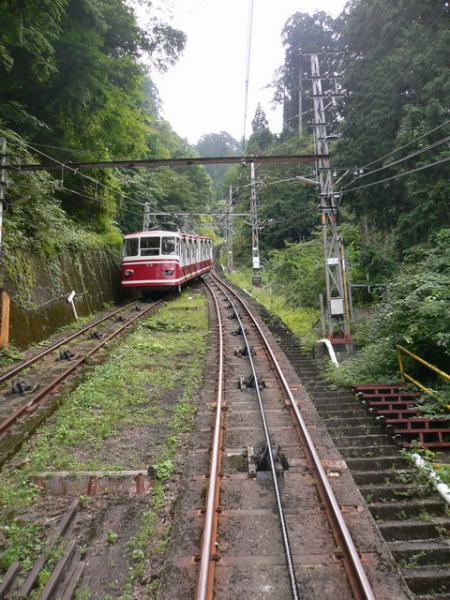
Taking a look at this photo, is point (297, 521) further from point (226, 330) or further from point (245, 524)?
point (226, 330)

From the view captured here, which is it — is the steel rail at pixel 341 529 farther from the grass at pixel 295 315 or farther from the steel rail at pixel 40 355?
the grass at pixel 295 315

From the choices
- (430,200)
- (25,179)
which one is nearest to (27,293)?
(25,179)

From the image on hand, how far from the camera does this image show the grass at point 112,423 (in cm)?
419

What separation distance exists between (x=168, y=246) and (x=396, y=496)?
14276 mm

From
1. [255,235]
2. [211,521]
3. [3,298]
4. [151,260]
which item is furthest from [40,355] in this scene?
[255,235]

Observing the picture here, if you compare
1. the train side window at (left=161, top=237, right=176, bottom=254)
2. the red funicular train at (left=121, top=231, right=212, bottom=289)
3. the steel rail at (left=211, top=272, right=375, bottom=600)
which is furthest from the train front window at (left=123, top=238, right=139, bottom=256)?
the steel rail at (left=211, top=272, right=375, bottom=600)

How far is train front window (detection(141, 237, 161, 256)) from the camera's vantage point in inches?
687

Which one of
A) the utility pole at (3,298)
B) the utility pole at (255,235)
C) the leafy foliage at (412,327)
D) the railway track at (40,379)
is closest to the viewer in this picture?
the railway track at (40,379)

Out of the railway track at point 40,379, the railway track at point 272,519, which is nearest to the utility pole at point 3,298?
the railway track at point 40,379

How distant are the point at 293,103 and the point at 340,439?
149 ft

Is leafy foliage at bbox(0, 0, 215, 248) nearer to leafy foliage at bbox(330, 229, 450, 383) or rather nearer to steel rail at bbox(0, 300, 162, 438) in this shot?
steel rail at bbox(0, 300, 162, 438)

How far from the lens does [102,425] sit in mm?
6469

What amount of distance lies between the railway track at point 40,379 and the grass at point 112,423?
0.87ft

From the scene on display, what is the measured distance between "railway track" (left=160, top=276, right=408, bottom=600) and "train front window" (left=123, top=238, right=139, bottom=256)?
1141 centimetres
